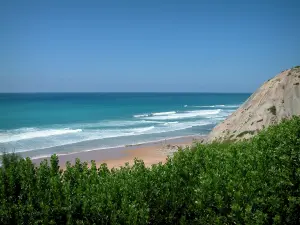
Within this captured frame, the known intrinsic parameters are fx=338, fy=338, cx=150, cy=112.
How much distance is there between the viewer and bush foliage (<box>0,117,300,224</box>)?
866 centimetres

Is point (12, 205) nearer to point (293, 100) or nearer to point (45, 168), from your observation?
point (45, 168)

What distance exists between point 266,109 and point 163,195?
20021mm

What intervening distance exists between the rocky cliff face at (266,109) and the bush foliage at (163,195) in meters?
16.1

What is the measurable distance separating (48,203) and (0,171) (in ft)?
7.25

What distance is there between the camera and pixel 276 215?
8680 mm

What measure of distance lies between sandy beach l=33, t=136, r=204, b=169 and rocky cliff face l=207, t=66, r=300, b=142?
3.84 meters

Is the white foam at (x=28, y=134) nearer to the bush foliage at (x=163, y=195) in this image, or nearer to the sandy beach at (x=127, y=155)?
the sandy beach at (x=127, y=155)

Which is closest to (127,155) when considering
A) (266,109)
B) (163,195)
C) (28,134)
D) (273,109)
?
(266,109)

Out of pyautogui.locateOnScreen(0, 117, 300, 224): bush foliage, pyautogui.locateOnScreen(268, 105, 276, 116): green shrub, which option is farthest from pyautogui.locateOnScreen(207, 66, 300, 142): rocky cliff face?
pyautogui.locateOnScreen(0, 117, 300, 224): bush foliage

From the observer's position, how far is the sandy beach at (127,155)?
3197 centimetres

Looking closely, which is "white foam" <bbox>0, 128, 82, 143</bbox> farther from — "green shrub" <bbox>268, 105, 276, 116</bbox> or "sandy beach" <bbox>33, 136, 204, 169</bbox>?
"green shrub" <bbox>268, 105, 276, 116</bbox>

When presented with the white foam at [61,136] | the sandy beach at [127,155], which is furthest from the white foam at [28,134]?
the sandy beach at [127,155]

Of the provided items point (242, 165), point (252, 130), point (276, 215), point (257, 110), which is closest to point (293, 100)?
point (257, 110)

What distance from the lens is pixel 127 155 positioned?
116ft
